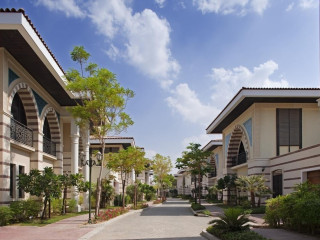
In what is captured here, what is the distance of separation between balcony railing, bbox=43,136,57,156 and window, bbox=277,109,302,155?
15428mm

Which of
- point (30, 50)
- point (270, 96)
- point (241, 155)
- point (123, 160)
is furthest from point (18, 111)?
point (241, 155)

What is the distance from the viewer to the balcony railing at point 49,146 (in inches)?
906

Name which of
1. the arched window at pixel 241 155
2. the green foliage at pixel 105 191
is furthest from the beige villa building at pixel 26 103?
the arched window at pixel 241 155

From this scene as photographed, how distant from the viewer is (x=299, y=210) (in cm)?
1134

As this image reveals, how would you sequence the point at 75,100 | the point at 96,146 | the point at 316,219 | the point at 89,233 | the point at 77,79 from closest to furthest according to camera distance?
the point at 316,219 < the point at 89,233 < the point at 77,79 < the point at 75,100 < the point at 96,146

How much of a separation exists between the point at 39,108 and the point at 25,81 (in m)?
2.80

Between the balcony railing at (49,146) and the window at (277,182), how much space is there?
1481 centimetres

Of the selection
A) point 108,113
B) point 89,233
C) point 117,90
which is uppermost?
point 117,90

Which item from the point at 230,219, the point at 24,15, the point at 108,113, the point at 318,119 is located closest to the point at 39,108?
the point at 108,113

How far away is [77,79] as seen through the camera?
63.9 ft

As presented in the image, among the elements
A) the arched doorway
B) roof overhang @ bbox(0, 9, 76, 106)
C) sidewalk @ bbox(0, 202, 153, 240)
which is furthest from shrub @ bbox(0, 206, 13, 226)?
the arched doorway

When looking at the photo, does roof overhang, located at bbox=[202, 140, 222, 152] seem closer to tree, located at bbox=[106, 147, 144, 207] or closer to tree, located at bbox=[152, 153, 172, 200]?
tree, located at bbox=[152, 153, 172, 200]

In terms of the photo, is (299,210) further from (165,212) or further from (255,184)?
(165,212)

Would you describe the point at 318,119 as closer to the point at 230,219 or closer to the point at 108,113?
the point at 108,113
